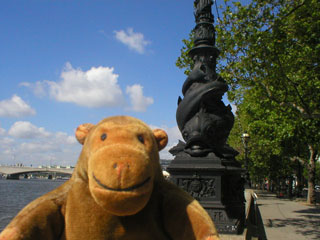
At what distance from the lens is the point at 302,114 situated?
35.7ft

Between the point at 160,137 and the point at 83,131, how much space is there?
60 centimetres

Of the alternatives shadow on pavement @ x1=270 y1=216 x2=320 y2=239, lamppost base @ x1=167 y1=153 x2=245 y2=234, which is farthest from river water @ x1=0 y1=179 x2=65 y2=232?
shadow on pavement @ x1=270 y1=216 x2=320 y2=239

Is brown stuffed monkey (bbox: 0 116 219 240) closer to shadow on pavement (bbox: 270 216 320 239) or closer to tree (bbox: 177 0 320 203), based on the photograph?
→ tree (bbox: 177 0 320 203)

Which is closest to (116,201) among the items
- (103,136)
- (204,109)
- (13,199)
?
(103,136)

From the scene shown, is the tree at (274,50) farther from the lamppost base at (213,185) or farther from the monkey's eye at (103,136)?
the monkey's eye at (103,136)

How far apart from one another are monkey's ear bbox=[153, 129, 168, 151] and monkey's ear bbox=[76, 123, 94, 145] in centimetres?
50

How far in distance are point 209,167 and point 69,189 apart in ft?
12.4

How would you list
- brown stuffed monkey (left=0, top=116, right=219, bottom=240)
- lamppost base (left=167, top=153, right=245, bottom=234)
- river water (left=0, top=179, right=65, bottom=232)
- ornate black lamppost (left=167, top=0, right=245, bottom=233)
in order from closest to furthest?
brown stuffed monkey (left=0, top=116, right=219, bottom=240) < lamppost base (left=167, top=153, right=245, bottom=234) < ornate black lamppost (left=167, top=0, right=245, bottom=233) < river water (left=0, top=179, right=65, bottom=232)

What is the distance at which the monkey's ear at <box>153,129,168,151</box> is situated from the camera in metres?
2.37

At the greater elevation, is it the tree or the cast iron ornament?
the tree

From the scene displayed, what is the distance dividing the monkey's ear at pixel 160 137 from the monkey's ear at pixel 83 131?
0.50m

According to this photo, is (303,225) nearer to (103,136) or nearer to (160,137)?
(160,137)

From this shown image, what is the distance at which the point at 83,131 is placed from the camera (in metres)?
2.38

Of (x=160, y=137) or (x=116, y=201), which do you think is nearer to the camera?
(x=116, y=201)
